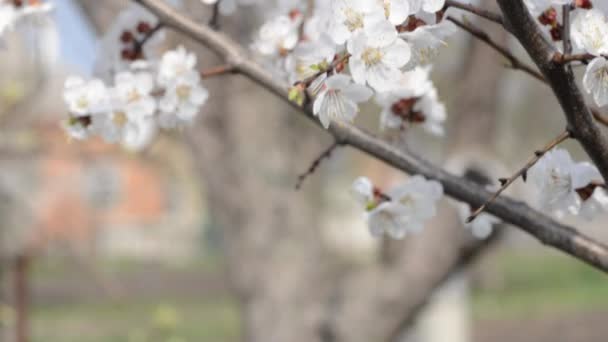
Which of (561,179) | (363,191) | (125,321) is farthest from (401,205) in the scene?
(125,321)

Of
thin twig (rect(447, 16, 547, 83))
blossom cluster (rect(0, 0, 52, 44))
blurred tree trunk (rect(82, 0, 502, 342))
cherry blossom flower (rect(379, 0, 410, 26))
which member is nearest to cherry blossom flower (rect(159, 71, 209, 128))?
blossom cluster (rect(0, 0, 52, 44))

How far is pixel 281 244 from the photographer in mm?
4191

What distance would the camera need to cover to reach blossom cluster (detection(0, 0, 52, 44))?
1666mm

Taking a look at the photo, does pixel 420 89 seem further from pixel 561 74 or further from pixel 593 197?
→ pixel 561 74

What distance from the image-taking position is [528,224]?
138 cm

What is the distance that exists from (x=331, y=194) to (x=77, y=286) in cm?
1474

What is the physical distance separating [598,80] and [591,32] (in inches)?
3.0

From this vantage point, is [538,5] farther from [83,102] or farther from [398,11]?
[83,102]

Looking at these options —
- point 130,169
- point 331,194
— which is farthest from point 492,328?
point 130,169

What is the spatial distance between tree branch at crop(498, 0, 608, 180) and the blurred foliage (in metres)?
13.2

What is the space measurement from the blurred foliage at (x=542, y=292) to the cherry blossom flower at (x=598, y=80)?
1327 centimetres

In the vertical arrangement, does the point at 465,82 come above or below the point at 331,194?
above

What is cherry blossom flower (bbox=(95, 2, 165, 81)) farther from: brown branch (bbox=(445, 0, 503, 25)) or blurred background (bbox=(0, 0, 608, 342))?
brown branch (bbox=(445, 0, 503, 25))

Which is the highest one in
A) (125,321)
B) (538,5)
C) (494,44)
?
(538,5)
